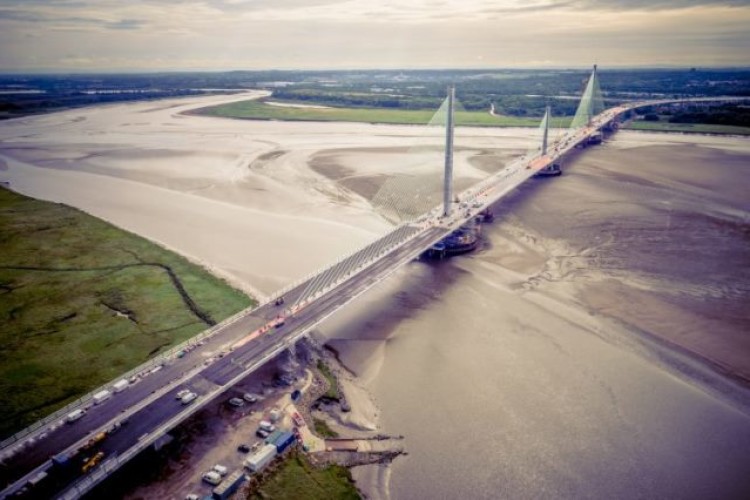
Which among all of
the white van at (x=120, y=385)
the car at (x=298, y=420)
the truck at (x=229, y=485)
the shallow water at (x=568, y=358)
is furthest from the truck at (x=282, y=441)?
the white van at (x=120, y=385)

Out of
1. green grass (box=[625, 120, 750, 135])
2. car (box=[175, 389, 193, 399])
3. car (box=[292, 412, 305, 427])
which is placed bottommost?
car (box=[292, 412, 305, 427])

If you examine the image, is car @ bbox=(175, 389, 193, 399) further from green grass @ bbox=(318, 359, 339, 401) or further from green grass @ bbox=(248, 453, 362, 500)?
green grass @ bbox=(318, 359, 339, 401)

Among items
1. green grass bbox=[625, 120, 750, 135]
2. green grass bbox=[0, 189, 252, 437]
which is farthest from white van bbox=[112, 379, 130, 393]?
green grass bbox=[625, 120, 750, 135]

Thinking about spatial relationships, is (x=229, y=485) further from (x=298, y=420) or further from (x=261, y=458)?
(x=298, y=420)

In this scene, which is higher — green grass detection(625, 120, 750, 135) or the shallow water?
green grass detection(625, 120, 750, 135)

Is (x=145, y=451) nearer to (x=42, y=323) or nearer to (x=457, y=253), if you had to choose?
(x=42, y=323)

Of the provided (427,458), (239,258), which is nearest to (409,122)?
(239,258)

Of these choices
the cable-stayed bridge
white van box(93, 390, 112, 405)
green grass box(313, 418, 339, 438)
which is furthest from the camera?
green grass box(313, 418, 339, 438)
